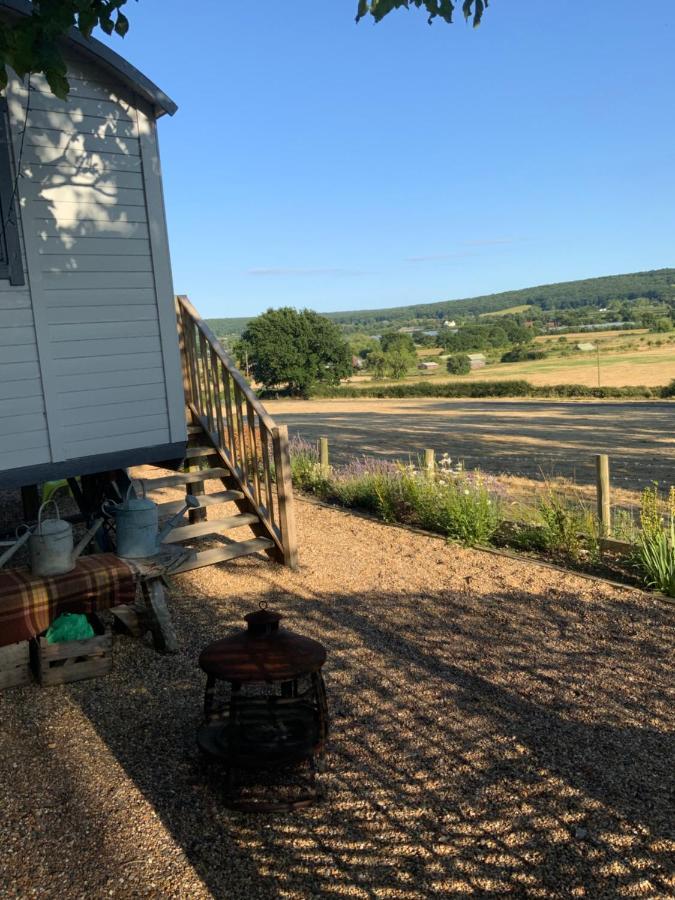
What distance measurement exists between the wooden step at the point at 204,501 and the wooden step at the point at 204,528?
0.19 meters

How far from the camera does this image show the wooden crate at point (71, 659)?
5035 millimetres

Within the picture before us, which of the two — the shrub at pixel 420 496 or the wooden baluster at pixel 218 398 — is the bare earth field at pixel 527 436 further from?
the wooden baluster at pixel 218 398

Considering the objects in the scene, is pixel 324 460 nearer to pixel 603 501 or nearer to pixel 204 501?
pixel 204 501

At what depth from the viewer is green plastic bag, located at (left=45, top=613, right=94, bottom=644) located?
205 inches

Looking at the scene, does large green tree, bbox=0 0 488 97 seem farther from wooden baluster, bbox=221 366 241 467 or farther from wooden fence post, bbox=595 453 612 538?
wooden fence post, bbox=595 453 612 538

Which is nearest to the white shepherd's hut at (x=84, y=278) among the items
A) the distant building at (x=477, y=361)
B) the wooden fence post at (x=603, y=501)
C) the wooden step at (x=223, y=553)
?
the wooden step at (x=223, y=553)

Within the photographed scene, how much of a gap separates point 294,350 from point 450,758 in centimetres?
6863

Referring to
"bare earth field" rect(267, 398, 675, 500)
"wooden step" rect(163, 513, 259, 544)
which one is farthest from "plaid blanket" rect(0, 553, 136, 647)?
"bare earth field" rect(267, 398, 675, 500)

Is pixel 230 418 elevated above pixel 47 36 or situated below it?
below

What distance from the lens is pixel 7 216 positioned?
5879 millimetres

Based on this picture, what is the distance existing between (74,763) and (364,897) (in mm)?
1877

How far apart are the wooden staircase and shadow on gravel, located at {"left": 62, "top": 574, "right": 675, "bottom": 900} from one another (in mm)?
1366

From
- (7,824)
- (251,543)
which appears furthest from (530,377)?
(7,824)

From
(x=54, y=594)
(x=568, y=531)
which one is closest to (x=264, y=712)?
(x=54, y=594)
